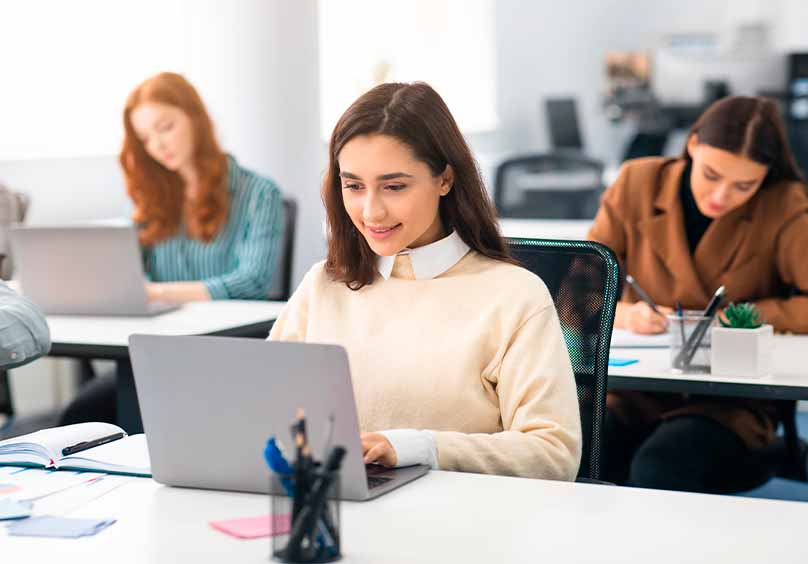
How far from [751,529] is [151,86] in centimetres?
261

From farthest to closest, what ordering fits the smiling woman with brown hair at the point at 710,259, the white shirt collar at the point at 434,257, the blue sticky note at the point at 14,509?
the smiling woman with brown hair at the point at 710,259 < the white shirt collar at the point at 434,257 < the blue sticky note at the point at 14,509

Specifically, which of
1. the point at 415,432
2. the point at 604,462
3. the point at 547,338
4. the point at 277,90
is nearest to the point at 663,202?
the point at 604,462

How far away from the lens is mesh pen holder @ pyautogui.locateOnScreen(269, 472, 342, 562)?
121 centimetres

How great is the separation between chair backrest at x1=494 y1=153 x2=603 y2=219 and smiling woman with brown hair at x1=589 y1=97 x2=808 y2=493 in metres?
2.15

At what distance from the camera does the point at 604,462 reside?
2.73 m

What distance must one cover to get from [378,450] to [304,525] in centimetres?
33

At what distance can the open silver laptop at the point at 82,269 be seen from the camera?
9.71 ft

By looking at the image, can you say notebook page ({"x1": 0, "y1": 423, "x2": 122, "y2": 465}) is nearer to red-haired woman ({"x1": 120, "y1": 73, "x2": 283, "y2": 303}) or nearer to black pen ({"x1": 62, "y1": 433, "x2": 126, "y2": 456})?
black pen ({"x1": 62, "y1": 433, "x2": 126, "y2": 456})

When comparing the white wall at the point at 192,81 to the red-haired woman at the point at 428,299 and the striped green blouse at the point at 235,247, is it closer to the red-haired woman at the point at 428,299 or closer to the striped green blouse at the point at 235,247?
the striped green blouse at the point at 235,247

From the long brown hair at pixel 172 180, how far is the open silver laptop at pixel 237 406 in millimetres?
2082

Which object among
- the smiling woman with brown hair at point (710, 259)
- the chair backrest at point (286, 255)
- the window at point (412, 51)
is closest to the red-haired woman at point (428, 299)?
the smiling woman with brown hair at point (710, 259)

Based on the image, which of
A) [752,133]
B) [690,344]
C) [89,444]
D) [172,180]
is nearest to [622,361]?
[690,344]

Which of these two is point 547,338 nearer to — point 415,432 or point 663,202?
point 415,432

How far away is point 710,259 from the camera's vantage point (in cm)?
291
